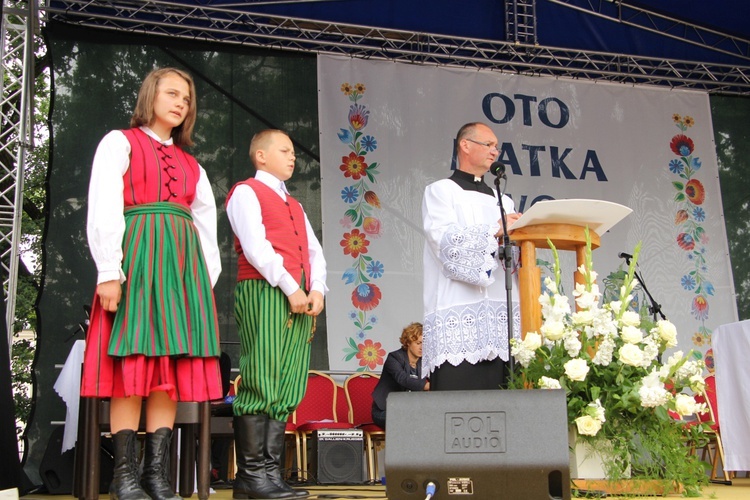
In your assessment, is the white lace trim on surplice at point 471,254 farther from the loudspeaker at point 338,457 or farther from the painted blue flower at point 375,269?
the painted blue flower at point 375,269

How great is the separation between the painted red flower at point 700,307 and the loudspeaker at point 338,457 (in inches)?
135

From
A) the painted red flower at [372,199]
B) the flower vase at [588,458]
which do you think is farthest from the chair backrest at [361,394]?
the flower vase at [588,458]

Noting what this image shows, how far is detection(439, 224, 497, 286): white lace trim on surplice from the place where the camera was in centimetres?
337

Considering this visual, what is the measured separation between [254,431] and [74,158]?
3.70m

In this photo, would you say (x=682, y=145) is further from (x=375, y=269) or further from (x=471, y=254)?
(x=471, y=254)

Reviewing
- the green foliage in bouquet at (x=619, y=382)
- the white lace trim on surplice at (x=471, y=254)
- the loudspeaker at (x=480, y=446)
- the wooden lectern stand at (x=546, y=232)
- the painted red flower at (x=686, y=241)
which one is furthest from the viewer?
the painted red flower at (x=686, y=241)

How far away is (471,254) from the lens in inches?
133

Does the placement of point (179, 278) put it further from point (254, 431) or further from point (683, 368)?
point (683, 368)

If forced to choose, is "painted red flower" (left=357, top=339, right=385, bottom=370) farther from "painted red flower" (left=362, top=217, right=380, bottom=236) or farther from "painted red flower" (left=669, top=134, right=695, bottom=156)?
"painted red flower" (left=669, top=134, right=695, bottom=156)

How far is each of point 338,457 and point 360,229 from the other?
203 centimetres

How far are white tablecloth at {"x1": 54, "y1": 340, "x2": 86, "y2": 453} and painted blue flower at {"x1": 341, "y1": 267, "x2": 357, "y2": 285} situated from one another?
2.27m

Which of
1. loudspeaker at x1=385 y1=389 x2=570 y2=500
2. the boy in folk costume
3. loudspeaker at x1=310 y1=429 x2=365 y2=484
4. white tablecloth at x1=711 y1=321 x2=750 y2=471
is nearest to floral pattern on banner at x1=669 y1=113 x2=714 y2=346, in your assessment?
white tablecloth at x1=711 y1=321 x2=750 y2=471

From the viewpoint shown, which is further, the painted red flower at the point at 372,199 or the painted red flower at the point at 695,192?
the painted red flower at the point at 695,192

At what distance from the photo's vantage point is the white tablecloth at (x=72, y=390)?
4785mm
